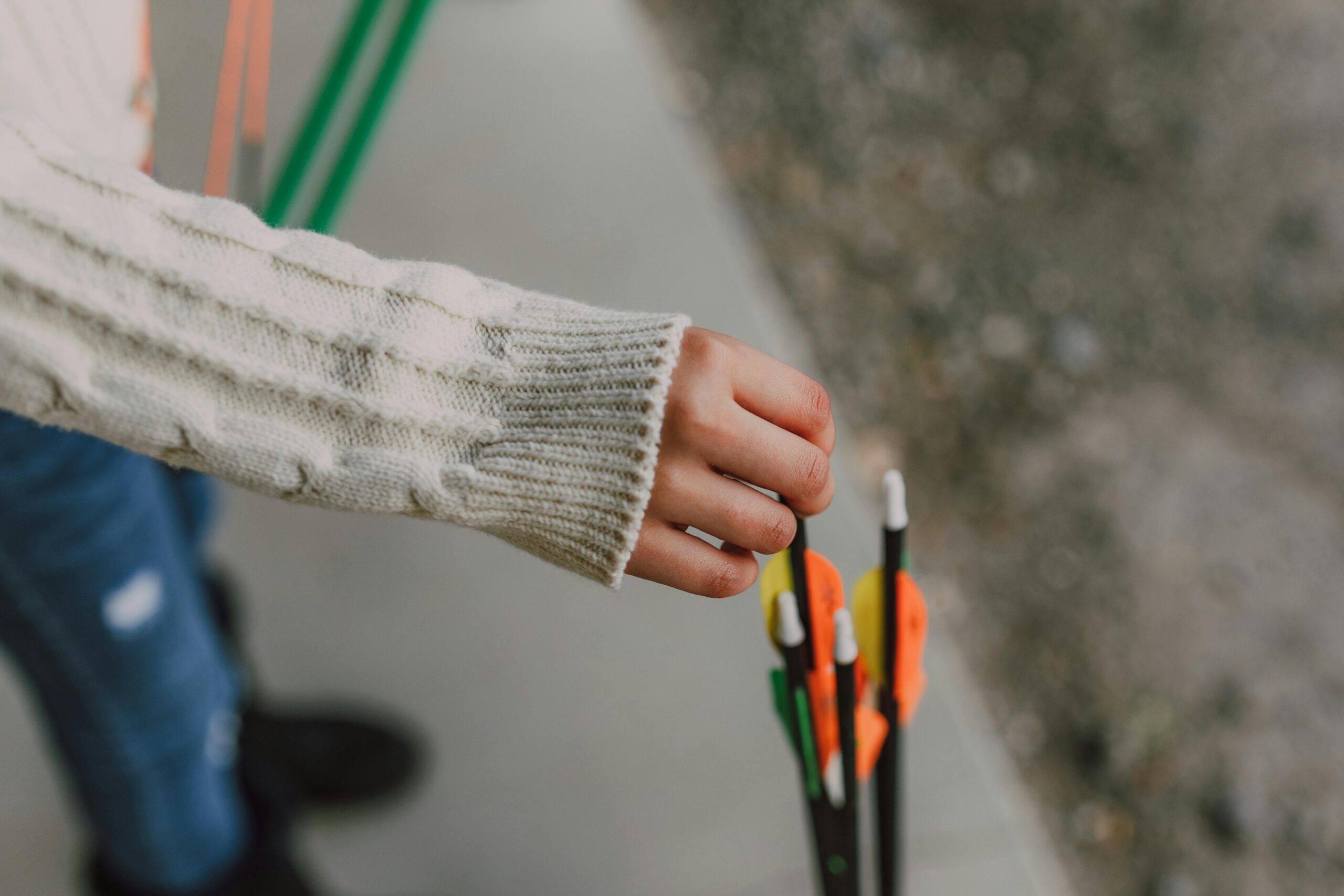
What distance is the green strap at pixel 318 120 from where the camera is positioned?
0.95 meters

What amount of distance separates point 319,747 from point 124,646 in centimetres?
47

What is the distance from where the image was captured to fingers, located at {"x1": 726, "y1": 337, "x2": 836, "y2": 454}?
0.53m

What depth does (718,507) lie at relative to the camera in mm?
528

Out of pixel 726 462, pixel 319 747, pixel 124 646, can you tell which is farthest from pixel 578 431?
pixel 319 747

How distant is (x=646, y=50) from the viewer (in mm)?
1991

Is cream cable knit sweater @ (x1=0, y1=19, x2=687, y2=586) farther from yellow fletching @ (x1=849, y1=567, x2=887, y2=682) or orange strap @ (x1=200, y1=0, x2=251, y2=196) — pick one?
orange strap @ (x1=200, y1=0, x2=251, y2=196)

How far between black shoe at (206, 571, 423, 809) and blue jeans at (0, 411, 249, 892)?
0.40 ft

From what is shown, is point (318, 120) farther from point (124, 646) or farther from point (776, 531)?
point (776, 531)

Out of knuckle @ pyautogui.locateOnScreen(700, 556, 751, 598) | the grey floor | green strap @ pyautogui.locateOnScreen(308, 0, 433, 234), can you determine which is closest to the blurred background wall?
the grey floor

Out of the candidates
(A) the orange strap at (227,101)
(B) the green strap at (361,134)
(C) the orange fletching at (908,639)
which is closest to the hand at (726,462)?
(C) the orange fletching at (908,639)

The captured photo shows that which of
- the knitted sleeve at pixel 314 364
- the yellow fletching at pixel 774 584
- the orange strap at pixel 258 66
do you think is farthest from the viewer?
the orange strap at pixel 258 66

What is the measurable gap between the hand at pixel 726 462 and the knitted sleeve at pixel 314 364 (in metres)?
0.01

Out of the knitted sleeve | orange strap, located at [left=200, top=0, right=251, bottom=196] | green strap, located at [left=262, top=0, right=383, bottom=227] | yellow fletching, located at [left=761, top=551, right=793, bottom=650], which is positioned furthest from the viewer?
orange strap, located at [left=200, top=0, right=251, bottom=196]

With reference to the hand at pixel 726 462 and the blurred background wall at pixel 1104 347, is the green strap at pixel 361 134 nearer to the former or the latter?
the hand at pixel 726 462
